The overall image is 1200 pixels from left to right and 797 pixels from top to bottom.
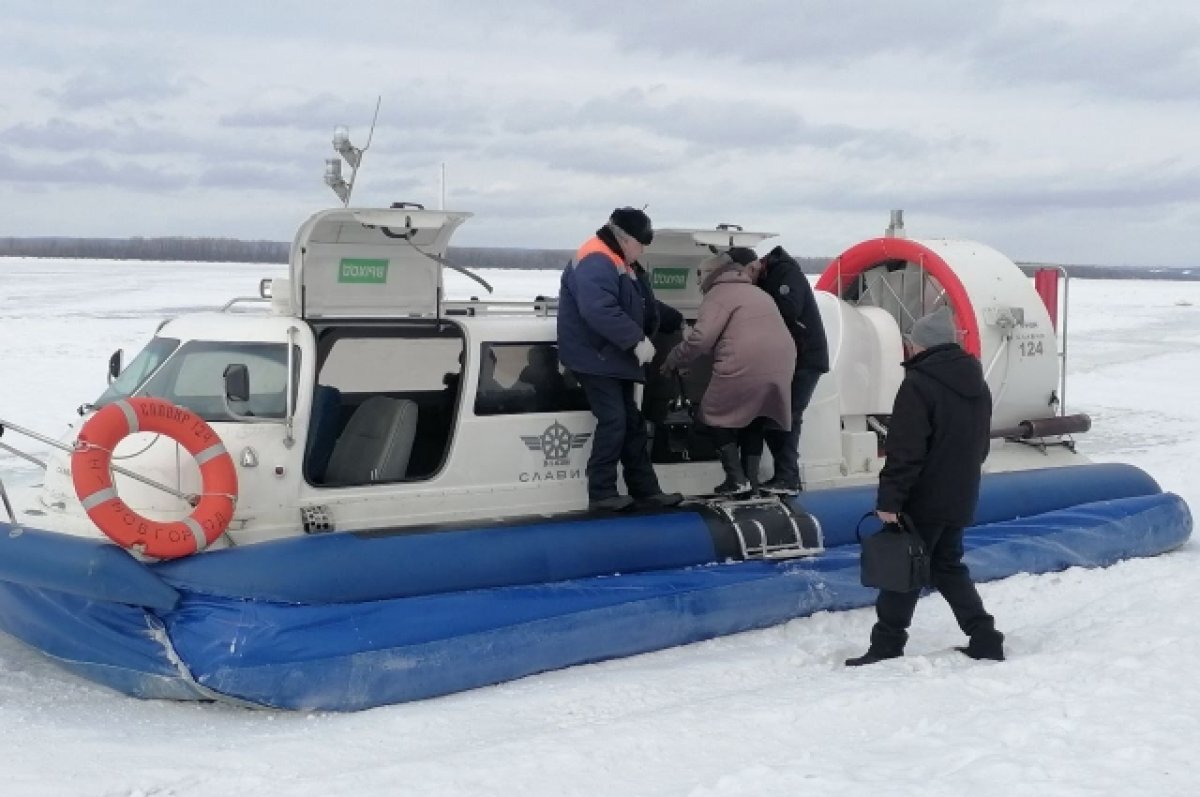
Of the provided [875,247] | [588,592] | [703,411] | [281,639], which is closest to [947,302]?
[875,247]

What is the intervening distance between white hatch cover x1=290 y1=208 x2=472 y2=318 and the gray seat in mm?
427

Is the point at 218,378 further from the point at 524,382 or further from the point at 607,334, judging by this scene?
the point at 607,334

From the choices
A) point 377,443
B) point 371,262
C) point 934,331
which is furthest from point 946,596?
point 371,262

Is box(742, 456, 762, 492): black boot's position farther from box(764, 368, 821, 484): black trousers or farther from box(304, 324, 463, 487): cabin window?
box(304, 324, 463, 487): cabin window

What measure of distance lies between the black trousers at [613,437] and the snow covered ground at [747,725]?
838mm

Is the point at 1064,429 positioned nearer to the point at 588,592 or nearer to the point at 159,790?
the point at 588,592

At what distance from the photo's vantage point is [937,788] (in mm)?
3297

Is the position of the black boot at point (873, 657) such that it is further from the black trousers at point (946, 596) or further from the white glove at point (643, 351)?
the white glove at point (643, 351)

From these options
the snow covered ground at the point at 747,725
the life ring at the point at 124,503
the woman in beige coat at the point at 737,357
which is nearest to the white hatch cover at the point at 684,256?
the woman in beige coat at the point at 737,357

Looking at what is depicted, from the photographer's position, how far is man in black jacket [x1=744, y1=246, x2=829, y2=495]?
623 cm

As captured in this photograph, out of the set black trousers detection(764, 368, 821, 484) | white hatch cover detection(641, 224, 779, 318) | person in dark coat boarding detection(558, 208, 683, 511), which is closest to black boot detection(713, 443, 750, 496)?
black trousers detection(764, 368, 821, 484)

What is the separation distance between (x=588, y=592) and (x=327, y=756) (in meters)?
1.51

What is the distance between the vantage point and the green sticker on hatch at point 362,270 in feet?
18.4

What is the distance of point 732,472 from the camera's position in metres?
6.07
